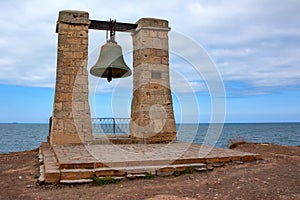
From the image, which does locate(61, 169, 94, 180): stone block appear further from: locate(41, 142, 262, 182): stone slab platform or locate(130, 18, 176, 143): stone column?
locate(130, 18, 176, 143): stone column

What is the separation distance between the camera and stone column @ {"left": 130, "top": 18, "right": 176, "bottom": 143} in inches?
296

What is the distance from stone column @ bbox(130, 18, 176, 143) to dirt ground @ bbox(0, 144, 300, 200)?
2.67 meters

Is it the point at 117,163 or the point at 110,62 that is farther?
the point at 110,62

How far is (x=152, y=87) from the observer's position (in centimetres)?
762

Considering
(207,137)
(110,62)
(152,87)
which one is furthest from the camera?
(207,137)

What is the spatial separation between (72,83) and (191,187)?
4.19 meters

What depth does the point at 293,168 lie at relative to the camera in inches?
204

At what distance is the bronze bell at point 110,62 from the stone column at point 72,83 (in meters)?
0.55

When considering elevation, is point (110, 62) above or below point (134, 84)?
above

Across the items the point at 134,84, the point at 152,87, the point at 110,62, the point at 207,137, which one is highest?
the point at 110,62

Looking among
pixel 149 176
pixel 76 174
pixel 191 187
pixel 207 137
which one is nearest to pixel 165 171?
pixel 149 176

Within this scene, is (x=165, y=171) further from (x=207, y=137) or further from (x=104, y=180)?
(x=207, y=137)

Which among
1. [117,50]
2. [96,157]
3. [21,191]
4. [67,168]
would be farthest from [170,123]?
[21,191]

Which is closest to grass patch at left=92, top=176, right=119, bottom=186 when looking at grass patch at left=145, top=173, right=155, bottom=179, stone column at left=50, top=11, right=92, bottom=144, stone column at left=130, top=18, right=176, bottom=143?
grass patch at left=145, top=173, right=155, bottom=179
